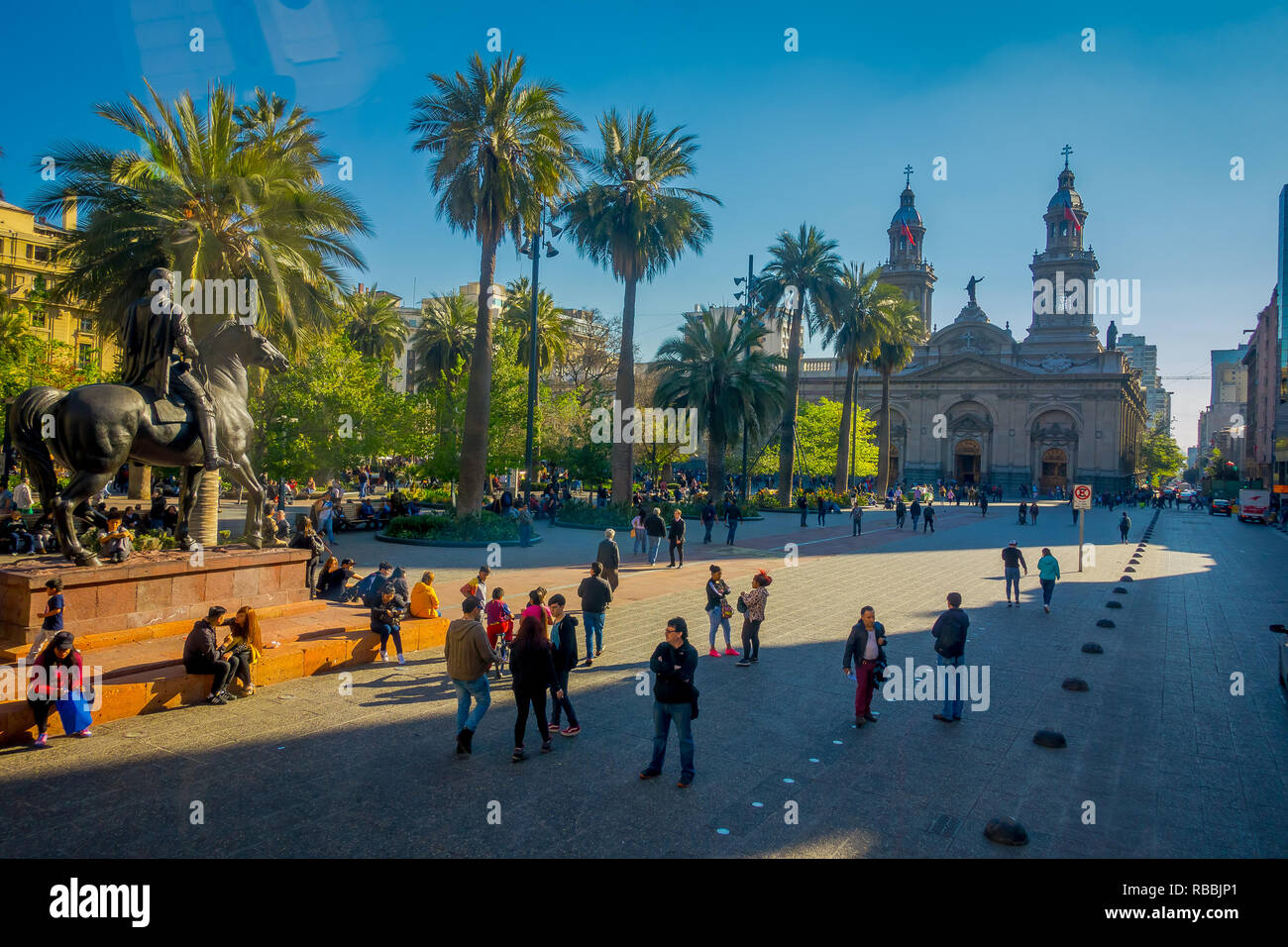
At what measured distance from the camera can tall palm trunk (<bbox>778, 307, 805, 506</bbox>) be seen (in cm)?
4238

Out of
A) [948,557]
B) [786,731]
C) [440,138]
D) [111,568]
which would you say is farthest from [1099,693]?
[440,138]

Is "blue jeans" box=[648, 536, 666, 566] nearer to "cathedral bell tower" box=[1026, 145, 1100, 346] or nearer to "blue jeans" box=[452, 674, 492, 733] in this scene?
"blue jeans" box=[452, 674, 492, 733]

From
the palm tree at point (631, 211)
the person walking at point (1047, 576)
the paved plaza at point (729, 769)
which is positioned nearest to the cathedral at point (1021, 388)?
the palm tree at point (631, 211)

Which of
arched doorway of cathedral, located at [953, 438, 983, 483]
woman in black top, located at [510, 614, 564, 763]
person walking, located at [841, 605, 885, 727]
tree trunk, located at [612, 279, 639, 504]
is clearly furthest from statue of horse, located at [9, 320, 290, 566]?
arched doorway of cathedral, located at [953, 438, 983, 483]

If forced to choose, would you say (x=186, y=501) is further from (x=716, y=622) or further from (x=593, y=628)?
(x=716, y=622)

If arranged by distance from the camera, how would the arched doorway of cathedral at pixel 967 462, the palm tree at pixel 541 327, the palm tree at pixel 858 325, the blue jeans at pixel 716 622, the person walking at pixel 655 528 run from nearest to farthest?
the blue jeans at pixel 716 622 < the person walking at pixel 655 528 < the palm tree at pixel 541 327 < the palm tree at pixel 858 325 < the arched doorway of cathedral at pixel 967 462

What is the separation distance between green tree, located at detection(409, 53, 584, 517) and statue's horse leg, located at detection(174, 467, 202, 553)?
1287 cm

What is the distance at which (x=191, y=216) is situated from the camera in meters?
16.8

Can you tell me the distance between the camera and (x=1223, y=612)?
16.1 m

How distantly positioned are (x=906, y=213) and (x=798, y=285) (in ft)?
203

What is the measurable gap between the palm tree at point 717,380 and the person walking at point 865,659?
1059 inches

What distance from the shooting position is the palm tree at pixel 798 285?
141 feet

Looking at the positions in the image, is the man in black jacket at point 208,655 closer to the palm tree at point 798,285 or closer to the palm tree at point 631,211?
the palm tree at point 631,211

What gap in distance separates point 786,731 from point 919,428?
82531 millimetres
